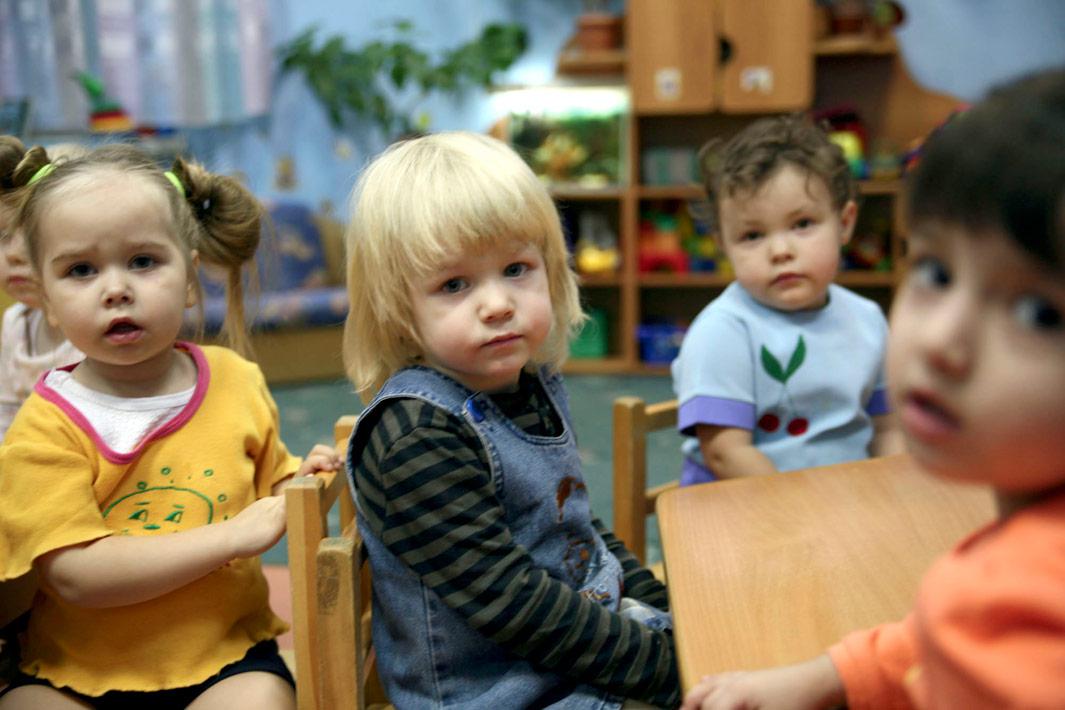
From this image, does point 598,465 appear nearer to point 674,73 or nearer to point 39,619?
point 674,73

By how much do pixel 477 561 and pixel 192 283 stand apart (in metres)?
0.52

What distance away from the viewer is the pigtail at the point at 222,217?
1240 millimetres

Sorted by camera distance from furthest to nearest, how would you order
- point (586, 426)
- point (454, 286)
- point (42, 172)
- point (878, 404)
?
point (586, 426)
point (878, 404)
point (42, 172)
point (454, 286)

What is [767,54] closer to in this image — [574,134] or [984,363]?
[574,134]

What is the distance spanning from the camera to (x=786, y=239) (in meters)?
1.49

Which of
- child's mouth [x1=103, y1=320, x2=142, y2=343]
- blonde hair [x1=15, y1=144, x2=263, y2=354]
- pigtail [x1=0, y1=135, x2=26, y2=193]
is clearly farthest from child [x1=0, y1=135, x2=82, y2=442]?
child's mouth [x1=103, y1=320, x2=142, y2=343]

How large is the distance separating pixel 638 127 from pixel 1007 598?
436cm

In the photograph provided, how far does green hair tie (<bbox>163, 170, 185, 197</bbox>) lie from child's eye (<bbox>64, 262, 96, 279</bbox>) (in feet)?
0.51

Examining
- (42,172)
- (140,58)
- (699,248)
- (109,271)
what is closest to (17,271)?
(42,172)

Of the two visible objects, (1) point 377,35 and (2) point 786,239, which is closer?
(2) point 786,239

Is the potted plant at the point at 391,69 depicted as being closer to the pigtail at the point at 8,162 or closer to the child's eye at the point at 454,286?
the pigtail at the point at 8,162

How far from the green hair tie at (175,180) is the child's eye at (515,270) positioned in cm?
43

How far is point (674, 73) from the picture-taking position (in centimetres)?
423

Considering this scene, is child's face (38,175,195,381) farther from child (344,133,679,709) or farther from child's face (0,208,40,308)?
child's face (0,208,40,308)
